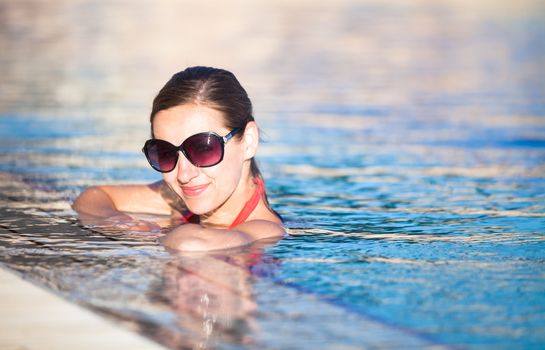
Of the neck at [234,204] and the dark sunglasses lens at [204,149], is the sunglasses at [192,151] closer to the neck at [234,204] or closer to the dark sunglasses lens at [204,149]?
the dark sunglasses lens at [204,149]

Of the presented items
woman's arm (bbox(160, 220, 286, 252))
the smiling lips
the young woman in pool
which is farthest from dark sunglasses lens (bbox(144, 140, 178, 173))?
woman's arm (bbox(160, 220, 286, 252))

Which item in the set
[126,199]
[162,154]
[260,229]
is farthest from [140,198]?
[162,154]

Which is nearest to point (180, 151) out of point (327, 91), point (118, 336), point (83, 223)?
point (83, 223)

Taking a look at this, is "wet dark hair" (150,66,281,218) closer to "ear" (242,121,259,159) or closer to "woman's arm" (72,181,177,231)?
"ear" (242,121,259,159)

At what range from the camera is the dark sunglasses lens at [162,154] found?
5.31 meters

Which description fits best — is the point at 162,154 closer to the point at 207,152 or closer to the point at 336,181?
the point at 207,152

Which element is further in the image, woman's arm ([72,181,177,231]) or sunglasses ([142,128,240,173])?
woman's arm ([72,181,177,231])

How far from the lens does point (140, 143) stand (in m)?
9.62

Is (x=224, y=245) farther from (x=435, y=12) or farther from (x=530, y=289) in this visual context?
(x=435, y=12)

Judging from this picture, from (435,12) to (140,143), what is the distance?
24780 mm

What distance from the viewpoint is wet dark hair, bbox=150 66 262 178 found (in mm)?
5355

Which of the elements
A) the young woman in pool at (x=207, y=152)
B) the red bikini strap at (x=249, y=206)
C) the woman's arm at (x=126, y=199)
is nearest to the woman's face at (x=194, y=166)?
the young woman in pool at (x=207, y=152)

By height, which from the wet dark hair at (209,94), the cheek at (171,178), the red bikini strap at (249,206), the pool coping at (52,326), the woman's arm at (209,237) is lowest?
the pool coping at (52,326)

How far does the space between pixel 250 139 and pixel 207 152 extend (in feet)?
1.13
